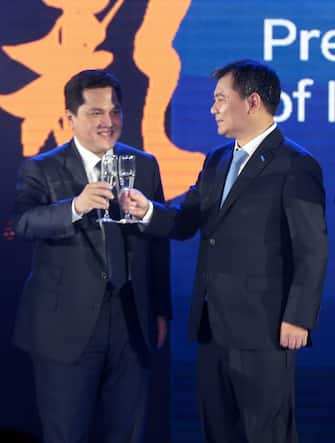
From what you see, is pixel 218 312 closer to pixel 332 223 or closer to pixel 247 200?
pixel 247 200

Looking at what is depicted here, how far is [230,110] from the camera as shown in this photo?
256 centimetres

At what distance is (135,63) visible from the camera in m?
3.27

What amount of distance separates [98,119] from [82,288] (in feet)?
1.84

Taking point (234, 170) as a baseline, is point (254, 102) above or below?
above

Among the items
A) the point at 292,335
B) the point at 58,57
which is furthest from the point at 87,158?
the point at 292,335

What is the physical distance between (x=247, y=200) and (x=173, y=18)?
3.72ft

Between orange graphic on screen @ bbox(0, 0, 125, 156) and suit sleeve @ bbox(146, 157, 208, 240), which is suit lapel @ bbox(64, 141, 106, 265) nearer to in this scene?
suit sleeve @ bbox(146, 157, 208, 240)

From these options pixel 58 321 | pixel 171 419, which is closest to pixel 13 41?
pixel 58 321

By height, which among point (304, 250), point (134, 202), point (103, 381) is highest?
point (134, 202)

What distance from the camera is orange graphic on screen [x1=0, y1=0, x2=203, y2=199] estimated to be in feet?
10.6

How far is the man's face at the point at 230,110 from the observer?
2.55 metres

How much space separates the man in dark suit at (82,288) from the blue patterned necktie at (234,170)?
1.02 ft

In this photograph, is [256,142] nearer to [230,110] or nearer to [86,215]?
[230,110]

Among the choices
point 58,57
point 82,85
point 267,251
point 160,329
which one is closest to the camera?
point 267,251
